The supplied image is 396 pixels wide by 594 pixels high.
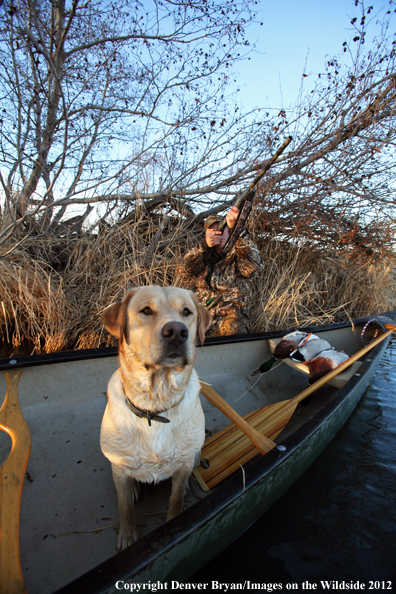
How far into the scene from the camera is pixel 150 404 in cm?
159

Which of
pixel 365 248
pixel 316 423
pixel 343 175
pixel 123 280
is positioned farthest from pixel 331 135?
pixel 316 423

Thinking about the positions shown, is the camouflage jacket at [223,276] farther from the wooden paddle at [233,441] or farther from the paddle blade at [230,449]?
the paddle blade at [230,449]

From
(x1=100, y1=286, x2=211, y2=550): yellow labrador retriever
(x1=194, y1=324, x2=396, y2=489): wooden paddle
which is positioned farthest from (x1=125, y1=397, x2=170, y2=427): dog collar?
(x1=194, y1=324, x2=396, y2=489): wooden paddle

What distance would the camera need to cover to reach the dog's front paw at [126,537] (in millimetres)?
1589

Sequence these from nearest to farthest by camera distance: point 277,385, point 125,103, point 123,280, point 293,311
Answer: point 277,385
point 123,280
point 293,311
point 125,103

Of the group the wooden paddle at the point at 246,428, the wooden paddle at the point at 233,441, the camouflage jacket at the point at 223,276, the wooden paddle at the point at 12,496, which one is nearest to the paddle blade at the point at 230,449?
the wooden paddle at the point at 233,441

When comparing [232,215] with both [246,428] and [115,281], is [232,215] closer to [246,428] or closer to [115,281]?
[115,281]

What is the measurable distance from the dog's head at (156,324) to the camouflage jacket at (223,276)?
3.01m

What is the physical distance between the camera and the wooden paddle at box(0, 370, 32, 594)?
3.41ft

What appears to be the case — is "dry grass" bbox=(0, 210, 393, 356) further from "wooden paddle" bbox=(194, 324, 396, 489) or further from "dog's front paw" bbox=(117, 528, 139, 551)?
"dog's front paw" bbox=(117, 528, 139, 551)

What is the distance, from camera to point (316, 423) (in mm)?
1988

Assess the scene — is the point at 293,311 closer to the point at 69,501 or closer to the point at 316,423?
the point at 316,423

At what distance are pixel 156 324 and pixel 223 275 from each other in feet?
12.1

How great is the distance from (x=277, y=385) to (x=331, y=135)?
5.90 m
